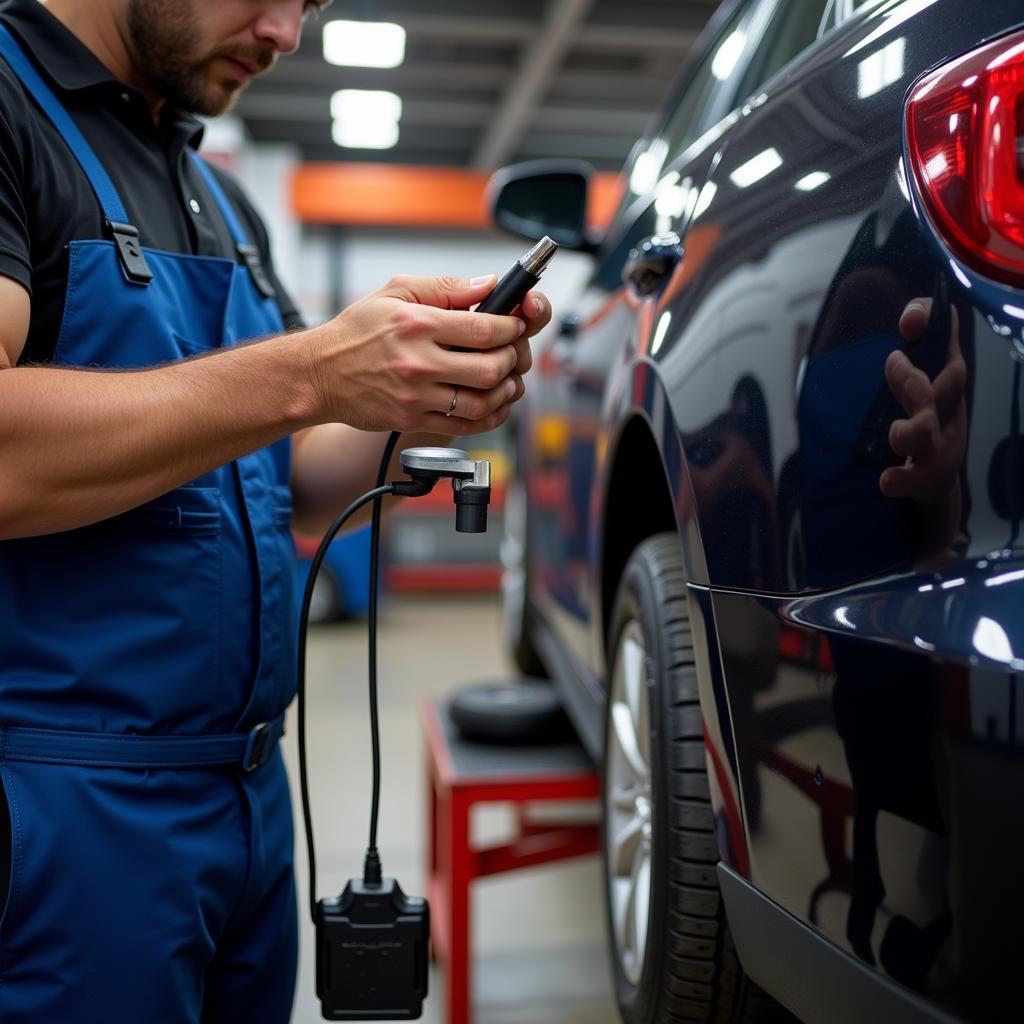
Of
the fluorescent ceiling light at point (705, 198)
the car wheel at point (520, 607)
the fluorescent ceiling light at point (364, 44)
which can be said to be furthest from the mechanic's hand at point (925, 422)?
the fluorescent ceiling light at point (364, 44)

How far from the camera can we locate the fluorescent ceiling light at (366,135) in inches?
384

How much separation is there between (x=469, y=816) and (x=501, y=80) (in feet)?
24.4

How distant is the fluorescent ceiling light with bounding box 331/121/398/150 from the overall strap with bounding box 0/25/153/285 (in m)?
9.05

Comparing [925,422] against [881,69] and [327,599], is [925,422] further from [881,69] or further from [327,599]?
[327,599]

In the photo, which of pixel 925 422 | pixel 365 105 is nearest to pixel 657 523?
pixel 925 422

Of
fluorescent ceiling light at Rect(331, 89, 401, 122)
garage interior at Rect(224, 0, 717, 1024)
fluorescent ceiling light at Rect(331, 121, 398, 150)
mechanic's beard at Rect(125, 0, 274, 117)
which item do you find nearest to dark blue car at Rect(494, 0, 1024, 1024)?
mechanic's beard at Rect(125, 0, 274, 117)

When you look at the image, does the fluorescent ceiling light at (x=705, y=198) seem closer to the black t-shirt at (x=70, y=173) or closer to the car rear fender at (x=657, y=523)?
the car rear fender at (x=657, y=523)

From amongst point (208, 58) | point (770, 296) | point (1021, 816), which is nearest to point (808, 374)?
point (770, 296)

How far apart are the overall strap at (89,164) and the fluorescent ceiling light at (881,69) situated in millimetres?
642

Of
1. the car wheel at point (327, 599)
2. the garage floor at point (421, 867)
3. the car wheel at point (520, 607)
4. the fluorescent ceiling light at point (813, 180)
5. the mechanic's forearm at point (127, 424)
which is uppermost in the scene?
the fluorescent ceiling light at point (813, 180)

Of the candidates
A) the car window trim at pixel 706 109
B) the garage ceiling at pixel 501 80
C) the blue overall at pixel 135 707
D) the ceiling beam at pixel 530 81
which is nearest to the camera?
the blue overall at pixel 135 707

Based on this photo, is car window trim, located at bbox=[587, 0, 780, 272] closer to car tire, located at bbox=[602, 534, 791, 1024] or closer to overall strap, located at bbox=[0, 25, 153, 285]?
car tire, located at bbox=[602, 534, 791, 1024]

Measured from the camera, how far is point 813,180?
86 centimetres

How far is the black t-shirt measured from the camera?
98 cm
